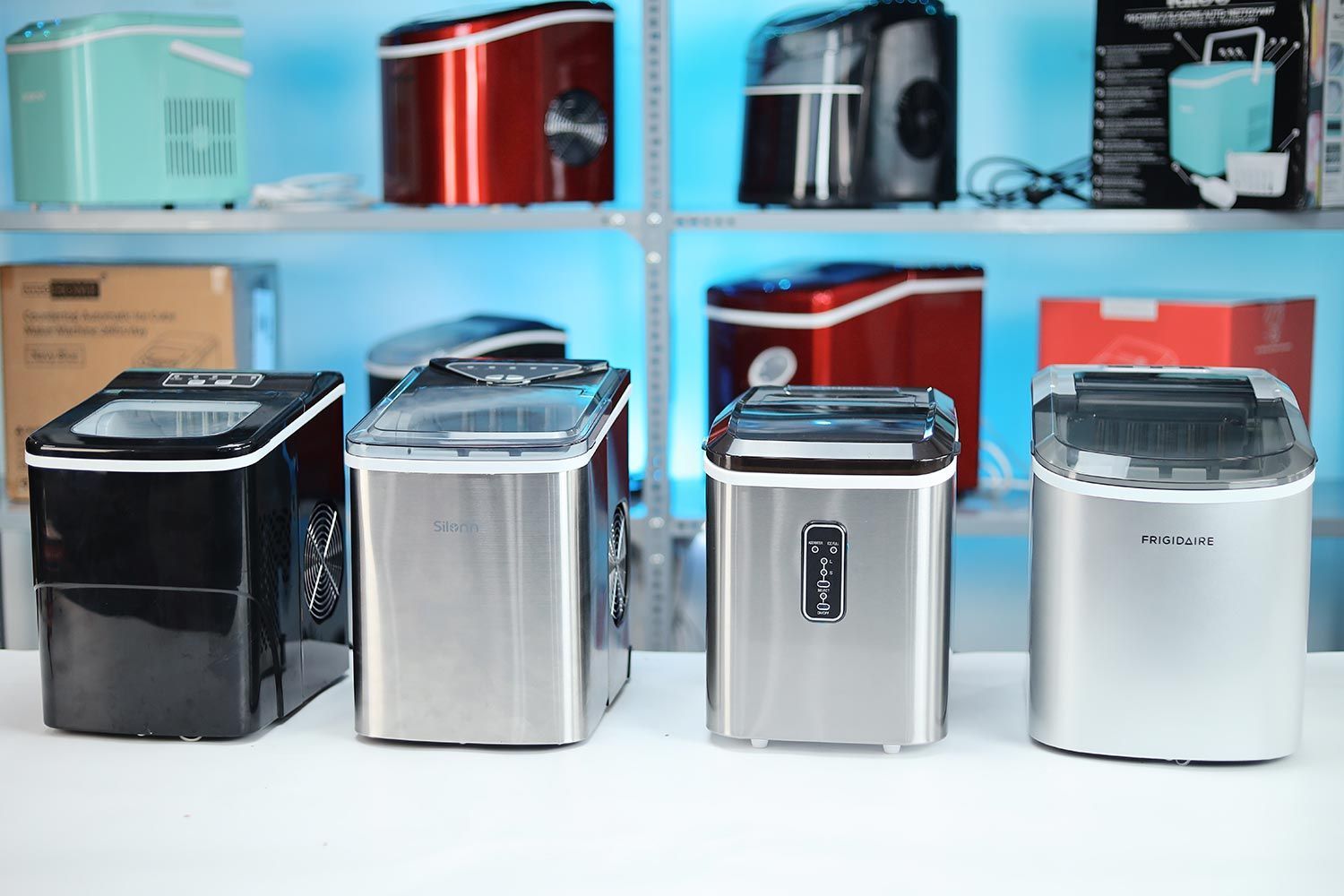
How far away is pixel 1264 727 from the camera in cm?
107

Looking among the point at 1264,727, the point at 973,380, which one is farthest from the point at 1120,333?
the point at 1264,727

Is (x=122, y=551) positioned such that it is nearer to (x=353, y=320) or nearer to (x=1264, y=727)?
(x=1264, y=727)

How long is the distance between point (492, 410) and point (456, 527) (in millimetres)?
114

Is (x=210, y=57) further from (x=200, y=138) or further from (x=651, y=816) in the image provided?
(x=651, y=816)

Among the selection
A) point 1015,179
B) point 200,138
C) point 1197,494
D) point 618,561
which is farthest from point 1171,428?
point 200,138

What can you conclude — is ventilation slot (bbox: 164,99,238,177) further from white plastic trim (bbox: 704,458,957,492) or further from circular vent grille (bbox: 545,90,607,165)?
white plastic trim (bbox: 704,458,957,492)

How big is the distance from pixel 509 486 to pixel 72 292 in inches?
52.0

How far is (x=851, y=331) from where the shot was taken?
73.5 inches

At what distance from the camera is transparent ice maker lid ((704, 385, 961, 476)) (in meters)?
1.05

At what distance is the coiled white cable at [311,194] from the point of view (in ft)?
6.89

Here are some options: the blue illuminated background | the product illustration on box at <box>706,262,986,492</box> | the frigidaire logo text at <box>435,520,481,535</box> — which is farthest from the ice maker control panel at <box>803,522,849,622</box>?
the blue illuminated background

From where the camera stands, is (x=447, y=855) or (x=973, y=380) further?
(x=973, y=380)

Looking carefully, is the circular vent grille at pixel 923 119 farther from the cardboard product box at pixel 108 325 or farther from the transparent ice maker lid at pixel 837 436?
the cardboard product box at pixel 108 325

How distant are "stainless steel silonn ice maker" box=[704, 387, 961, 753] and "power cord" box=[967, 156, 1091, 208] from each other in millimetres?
1160
